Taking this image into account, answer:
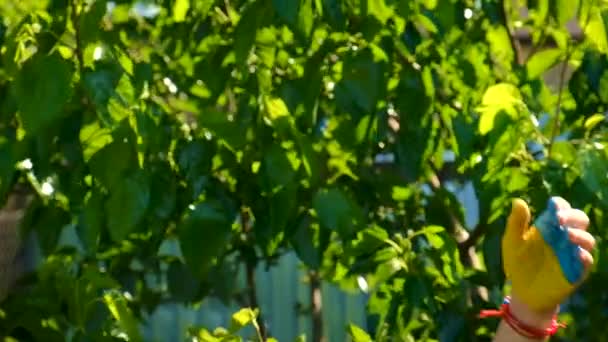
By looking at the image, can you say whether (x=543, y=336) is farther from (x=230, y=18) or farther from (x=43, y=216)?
(x=43, y=216)

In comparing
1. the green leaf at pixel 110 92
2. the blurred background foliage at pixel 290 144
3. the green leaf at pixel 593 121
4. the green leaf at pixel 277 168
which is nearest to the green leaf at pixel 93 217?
the blurred background foliage at pixel 290 144

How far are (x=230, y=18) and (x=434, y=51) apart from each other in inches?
19.9

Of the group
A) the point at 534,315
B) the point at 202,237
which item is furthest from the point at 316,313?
the point at 534,315

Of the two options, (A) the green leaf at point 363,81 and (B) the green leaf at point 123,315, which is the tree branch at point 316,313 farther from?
(B) the green leaf at point 123,315

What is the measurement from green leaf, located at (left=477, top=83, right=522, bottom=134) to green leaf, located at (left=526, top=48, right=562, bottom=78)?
0.55m

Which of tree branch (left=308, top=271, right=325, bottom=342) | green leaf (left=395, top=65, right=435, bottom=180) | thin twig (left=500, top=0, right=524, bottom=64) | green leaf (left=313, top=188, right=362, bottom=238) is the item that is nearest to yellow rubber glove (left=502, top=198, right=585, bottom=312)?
green leaf (left=313, top=188, right=362, bottom=238)

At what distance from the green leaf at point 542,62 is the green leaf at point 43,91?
134 centimetres

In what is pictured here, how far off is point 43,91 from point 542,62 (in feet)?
4.61

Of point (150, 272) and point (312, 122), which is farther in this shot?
point (150, 272)

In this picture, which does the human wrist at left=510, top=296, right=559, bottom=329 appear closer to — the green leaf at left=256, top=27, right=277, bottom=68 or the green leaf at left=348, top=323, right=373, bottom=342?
the green leaf at left=348, top=323, right=373, bottom=342

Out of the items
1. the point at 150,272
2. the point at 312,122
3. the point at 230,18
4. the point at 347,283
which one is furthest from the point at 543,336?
the point at 150,272

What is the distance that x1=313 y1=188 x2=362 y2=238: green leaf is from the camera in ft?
10.6

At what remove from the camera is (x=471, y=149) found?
336 centimetres

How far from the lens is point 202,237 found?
3.16 m
